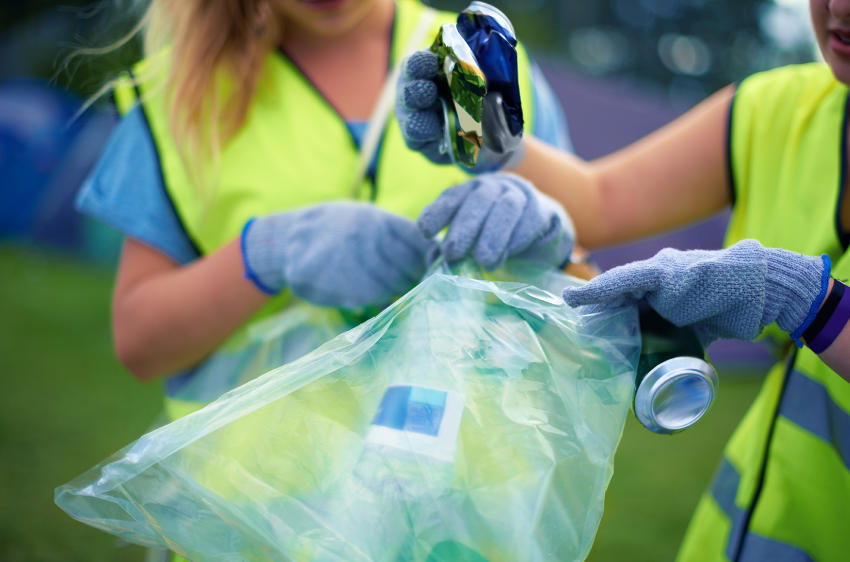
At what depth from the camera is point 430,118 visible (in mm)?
844

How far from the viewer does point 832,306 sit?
73 centimetres

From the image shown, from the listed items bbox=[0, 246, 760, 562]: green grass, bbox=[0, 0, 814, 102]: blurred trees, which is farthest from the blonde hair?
bbox=[0, 0, 814, 102]: blurred trees

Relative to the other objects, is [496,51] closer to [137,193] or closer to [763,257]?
[763,257]

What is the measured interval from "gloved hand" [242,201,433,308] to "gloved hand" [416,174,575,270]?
63 millimetres

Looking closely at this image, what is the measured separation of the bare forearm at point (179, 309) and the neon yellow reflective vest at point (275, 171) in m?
0.05

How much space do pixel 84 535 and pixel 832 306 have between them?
2.29m

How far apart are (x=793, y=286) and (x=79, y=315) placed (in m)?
4.45

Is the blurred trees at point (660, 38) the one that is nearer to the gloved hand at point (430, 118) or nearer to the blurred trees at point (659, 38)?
the blurred trees at point (659, 38)

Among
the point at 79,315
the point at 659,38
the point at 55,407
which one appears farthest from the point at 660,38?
the point at 55,407

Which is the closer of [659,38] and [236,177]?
[236,177]

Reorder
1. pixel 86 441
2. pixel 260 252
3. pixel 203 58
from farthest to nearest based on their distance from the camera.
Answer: pixel 86 441 < pixel 203 58 < pixel 260 252

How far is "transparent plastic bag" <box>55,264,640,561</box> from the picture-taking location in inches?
26.5

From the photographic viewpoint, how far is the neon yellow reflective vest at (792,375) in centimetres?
91

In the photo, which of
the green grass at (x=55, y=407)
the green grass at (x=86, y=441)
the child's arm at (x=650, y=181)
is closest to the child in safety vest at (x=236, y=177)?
the child's arm at (x=650, y=181)
